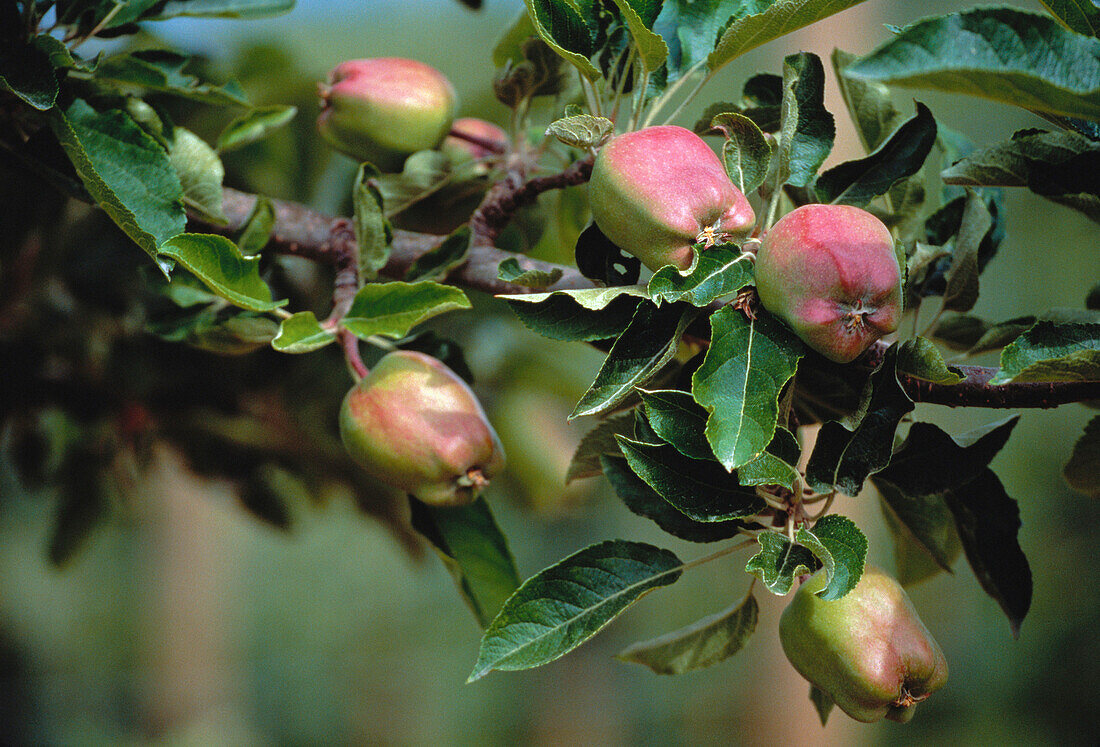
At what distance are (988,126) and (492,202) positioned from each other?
1.89 metres

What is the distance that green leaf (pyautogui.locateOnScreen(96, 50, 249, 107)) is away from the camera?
324 mm

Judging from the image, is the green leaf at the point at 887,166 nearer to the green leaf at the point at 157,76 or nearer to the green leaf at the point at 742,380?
the green leaf at the point at 742,380

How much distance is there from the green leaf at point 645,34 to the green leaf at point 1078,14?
0.11 meters

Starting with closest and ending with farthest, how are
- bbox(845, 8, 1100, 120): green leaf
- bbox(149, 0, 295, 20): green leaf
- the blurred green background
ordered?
bbox(845, 8, 1100, 120): green leaf
bbox(149, 0, 295, 20): green leaf
the blurred green background

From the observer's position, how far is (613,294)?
0.24 meters

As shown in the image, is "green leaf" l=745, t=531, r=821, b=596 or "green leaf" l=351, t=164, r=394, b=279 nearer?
"green leaf" l=745, t=531, r=821, b=596

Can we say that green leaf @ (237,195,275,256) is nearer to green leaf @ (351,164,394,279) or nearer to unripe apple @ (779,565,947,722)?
green leaf @ (351,164,394,279)

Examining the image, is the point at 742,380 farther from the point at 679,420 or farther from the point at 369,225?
the point at 369,225

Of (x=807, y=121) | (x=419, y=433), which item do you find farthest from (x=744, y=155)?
(x=419, y=433)

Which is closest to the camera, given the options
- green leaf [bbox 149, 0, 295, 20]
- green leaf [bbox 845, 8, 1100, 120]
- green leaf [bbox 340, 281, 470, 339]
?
green leaf [bbox 845, 8, 1100, 120]

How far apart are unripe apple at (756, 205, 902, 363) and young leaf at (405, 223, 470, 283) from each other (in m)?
0.13

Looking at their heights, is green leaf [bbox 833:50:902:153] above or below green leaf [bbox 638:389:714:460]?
above

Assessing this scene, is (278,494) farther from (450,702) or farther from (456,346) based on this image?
(450,702)

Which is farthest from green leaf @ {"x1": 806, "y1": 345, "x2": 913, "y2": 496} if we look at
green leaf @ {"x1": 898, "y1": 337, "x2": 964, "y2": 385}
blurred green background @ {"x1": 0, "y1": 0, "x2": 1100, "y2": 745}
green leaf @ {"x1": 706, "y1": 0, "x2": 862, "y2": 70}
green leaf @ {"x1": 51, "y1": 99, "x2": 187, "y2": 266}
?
blurred green background @ {"x1": 0, "y1": 0, "x2": 1100, "y2": 745}
